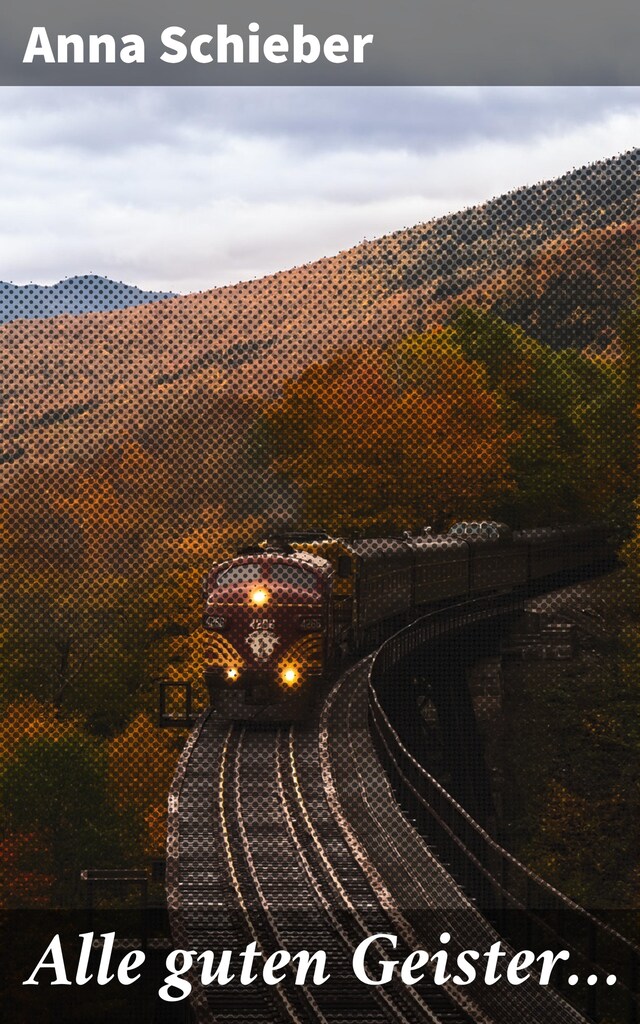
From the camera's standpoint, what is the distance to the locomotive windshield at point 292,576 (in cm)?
1962

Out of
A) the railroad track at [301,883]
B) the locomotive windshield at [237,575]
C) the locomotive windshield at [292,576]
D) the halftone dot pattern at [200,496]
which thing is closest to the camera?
the railroad track at [301,883]

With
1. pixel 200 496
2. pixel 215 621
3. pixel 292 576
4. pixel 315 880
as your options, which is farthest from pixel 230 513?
pixel 315 880

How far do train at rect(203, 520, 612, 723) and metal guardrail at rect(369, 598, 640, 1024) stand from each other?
821 millimetres

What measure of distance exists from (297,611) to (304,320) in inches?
203

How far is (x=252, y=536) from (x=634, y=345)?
61.5 feet

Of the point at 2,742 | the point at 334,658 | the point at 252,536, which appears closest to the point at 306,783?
the point at 334,658

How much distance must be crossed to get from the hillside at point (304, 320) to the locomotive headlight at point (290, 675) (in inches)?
195

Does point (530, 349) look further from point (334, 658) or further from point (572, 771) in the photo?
point (334, 658)

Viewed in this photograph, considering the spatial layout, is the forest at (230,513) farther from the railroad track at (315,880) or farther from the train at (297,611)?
the railroad track at (315,880)

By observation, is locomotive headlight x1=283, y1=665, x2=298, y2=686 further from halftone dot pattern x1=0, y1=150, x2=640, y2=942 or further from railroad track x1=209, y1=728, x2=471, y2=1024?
halftone dot pattern x1=0, y1=150, x2=640, y2=942

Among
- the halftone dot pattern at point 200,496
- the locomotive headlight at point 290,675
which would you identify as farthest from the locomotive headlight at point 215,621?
the halftone dot pattern at point 200,496

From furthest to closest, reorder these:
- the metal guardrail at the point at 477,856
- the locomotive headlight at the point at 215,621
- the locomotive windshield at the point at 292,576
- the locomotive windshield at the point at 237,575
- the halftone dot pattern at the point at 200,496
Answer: the halftone dot pattern at the point at 200,496, the locomotive windshield at the point at 292,576, the locomotive windshield at the point at 237,575, the locomotive headlight at the point at 215,621, the metal guardrail at the point at 477,856

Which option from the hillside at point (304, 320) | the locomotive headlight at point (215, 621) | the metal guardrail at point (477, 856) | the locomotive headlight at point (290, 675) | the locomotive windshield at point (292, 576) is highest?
the hillside at point (304, 320)

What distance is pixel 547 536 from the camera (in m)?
39.8
